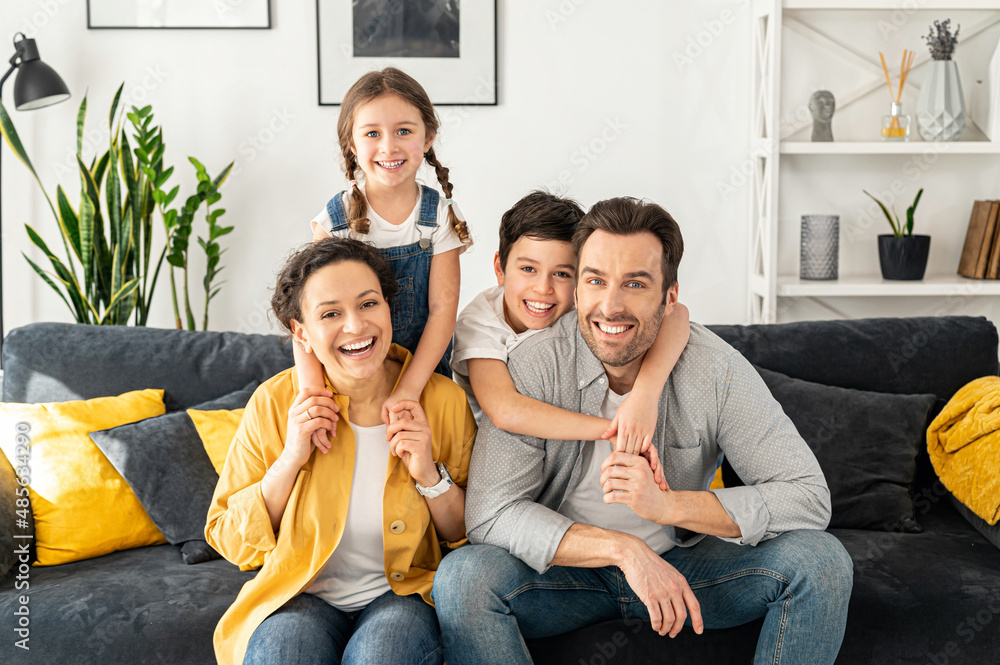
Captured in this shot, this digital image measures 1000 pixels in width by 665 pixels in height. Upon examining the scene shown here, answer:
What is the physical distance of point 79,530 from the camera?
1956 millimetres

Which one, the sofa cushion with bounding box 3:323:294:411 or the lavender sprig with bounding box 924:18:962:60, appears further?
the lavender sprig with bounding box 924:18:962:60

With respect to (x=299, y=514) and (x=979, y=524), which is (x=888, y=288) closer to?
(x=979, y=524)

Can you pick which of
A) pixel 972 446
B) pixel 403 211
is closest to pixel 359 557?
pixel 403 211

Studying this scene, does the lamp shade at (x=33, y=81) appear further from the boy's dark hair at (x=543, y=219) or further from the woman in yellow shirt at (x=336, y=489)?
the boy's dark hair at (x=543, y=219)

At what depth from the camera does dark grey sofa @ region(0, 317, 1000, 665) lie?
171cm

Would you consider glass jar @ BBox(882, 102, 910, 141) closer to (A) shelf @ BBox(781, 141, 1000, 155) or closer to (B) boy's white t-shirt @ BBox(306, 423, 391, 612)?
(A) shelf @ BBox(781, 141, 1000, 155)

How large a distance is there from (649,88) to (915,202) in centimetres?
103

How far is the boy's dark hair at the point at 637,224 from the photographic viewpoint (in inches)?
64.4

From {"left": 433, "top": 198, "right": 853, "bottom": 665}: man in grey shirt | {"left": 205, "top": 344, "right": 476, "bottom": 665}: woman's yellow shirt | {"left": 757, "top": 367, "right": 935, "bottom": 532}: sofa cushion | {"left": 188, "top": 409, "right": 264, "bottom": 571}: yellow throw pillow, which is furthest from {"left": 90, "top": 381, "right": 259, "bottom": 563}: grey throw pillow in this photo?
{"left": 757, "top": 367, "right": 935, "bottom": 532}: sofa cushion

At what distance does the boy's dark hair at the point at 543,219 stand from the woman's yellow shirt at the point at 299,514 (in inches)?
16.0

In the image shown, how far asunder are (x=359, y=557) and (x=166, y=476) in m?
0.69

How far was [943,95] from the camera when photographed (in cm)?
291

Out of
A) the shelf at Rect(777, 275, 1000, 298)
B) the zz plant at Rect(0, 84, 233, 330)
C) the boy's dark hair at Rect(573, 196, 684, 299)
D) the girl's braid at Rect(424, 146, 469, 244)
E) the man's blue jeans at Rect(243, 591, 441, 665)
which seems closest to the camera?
the man's blue jeans at Rect(243, 591, 441, 665)

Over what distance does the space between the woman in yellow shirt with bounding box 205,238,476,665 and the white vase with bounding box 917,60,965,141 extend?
2245 millimetres
